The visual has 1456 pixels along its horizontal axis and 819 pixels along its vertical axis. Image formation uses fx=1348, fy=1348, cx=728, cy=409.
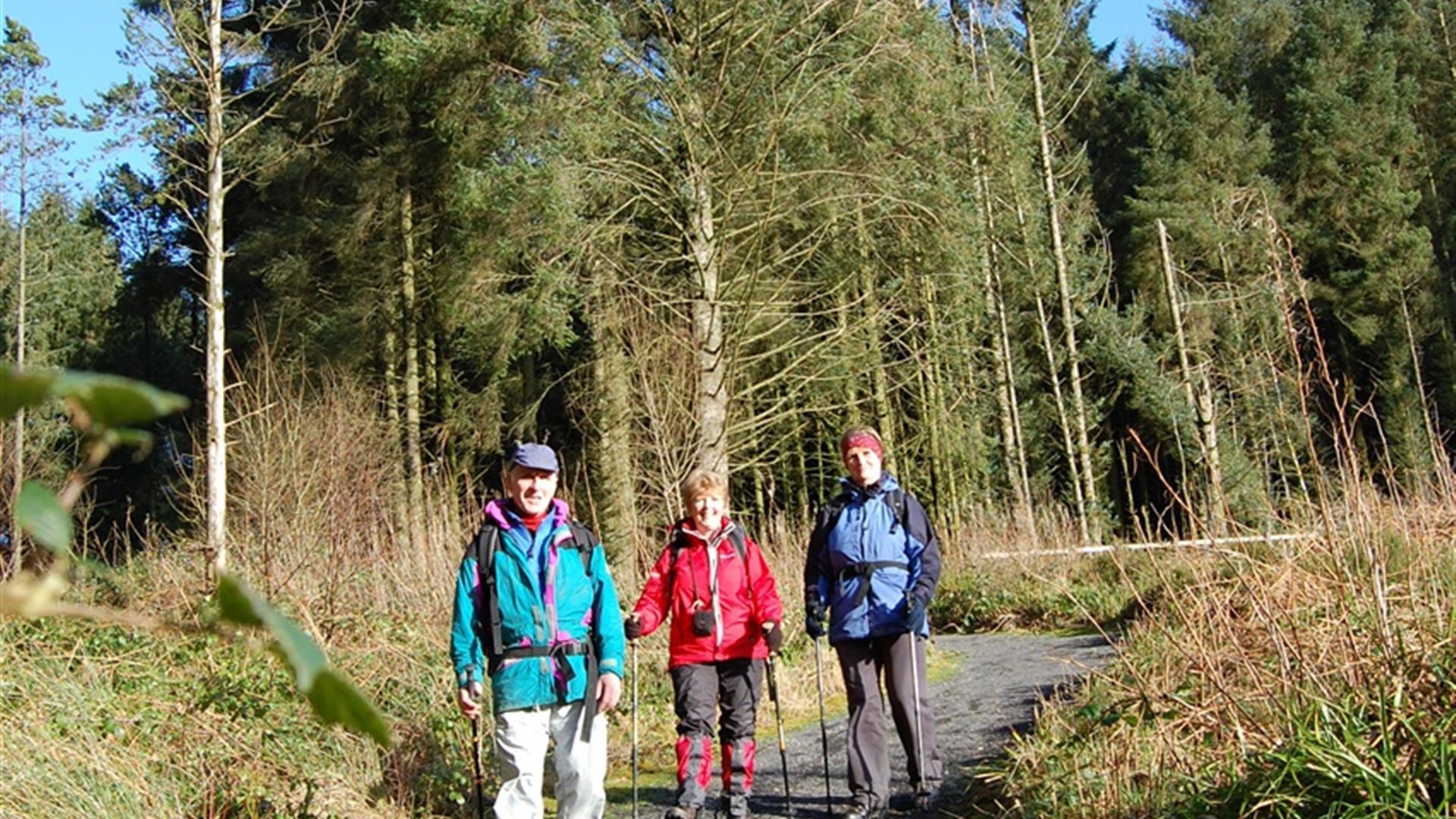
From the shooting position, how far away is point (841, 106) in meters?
13.6

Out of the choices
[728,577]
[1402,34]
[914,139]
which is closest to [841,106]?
[914,139]

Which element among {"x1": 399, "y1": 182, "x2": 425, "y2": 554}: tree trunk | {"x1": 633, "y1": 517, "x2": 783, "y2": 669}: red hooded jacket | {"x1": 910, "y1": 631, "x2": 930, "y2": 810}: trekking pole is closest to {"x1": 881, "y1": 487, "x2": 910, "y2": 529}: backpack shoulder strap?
{"x1": 910, "y1": 631, "x2": 930, "y2": 810}: trekking pole

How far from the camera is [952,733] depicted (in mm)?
7590

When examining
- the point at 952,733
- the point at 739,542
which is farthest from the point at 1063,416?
the point at 739,542

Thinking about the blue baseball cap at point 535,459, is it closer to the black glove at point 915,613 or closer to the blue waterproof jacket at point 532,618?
the blue waterproof jacket at point 532,618

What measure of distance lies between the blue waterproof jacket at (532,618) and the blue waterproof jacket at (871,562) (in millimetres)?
1170

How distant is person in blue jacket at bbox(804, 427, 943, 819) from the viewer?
5.71 meters

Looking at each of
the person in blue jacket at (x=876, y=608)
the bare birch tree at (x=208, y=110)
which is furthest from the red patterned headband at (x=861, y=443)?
the bare birch tree at (x=208, y=110)

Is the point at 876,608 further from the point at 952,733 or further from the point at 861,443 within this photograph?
the point at 952,733

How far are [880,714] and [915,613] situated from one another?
462mm

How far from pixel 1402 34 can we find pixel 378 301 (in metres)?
26.6

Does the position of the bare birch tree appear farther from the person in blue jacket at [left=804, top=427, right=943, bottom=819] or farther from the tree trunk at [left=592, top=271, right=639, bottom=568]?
the person in blue jacket at [left=804, top=427, right=943, bottom=819]

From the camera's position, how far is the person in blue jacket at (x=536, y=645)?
4.95 m

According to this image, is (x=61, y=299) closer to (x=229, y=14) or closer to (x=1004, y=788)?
(x=229, y=14)
